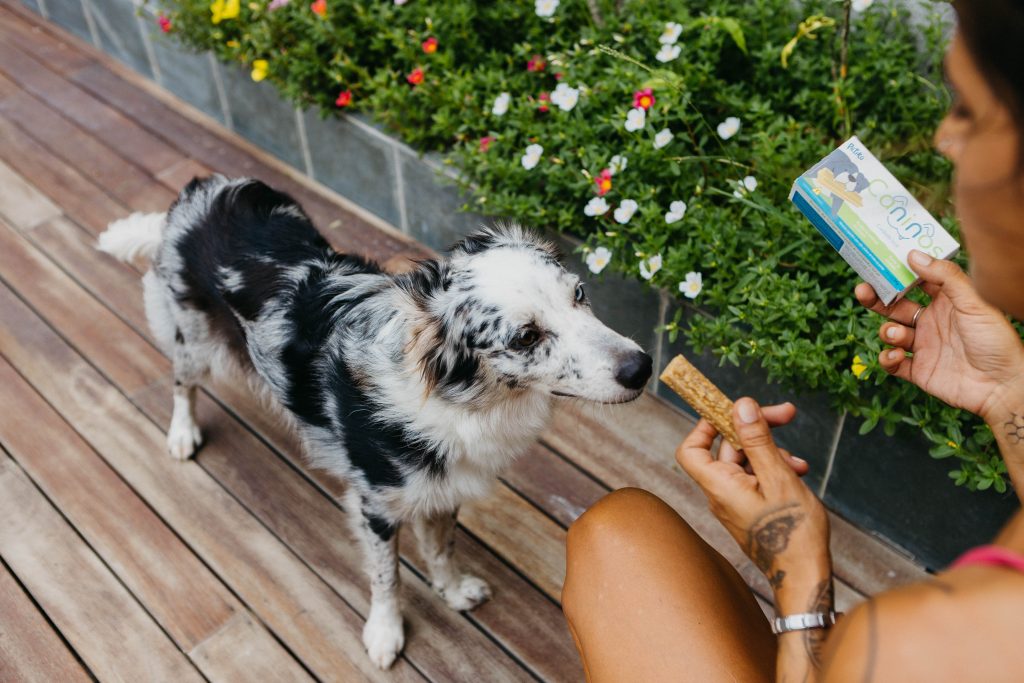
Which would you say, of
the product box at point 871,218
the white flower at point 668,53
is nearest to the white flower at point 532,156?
the white flower at point 668,53

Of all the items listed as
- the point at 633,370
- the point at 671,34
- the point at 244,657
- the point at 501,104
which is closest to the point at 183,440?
the point at 244,657

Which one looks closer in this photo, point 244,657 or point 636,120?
point 244,657

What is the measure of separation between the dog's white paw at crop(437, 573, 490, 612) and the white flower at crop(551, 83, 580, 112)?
142 cm

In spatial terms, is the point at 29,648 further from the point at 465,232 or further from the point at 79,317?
the point at 465,232

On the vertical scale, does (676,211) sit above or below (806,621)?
below

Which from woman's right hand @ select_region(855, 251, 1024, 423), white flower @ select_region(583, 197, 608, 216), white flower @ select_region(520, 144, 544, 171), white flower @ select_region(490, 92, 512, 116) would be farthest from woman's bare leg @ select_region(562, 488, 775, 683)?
white flower @ select_region(490, 92, 512, 116)

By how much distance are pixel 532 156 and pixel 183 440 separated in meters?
1.35

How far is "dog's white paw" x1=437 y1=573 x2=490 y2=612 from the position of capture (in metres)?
2.20

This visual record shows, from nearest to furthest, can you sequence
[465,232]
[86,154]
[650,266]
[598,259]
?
[650,266] < [598,259] < [465,232] < [86,154]

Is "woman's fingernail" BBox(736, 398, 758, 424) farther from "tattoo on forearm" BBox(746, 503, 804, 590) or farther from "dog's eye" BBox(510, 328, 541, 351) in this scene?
"dog's eye" BBox(510, 328, 541, 351)

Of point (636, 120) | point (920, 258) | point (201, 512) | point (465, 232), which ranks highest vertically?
point (920, 258)

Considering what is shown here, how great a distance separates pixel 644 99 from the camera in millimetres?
2447

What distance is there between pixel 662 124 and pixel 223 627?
186 cm

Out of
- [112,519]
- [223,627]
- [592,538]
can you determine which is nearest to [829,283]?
[592,538]
